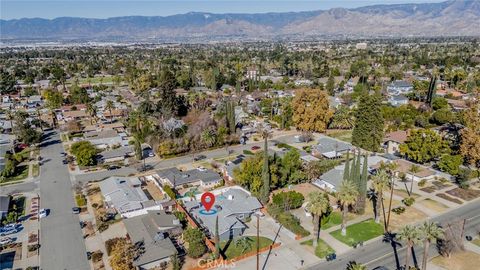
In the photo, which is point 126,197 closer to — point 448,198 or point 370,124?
point 448,198

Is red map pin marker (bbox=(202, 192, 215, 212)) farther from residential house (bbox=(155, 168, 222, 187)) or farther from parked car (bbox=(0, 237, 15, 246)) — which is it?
parked car (bbox=(0, 237, 15, 246))

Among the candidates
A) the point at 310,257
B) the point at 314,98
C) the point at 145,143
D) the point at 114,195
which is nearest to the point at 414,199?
the point at 310,257


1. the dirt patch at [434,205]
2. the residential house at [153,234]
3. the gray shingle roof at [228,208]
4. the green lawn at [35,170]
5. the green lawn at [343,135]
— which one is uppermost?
the residential house at [153,234]

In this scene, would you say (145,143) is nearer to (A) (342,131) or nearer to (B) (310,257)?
(A) (342,131)

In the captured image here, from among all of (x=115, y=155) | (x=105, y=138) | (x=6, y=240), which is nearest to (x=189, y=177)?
(x=115, y=155)

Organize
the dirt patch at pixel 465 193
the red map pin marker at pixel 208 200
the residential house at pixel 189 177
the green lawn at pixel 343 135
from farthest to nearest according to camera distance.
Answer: the green lawn at pixel 343 135, the residential house at pixel 189 177, the dirt patch at pixel 465 193, the red map pin marker at pixel 208 200

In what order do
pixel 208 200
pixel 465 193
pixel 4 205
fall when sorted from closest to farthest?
pixel 208 200, pixel 4 205, pixel 465 193

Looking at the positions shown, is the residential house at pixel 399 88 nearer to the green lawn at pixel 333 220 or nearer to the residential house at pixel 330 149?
the residential house at pixel 330 149

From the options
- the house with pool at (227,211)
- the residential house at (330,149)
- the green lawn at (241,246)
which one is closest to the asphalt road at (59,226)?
the house with pool at (227,211)
